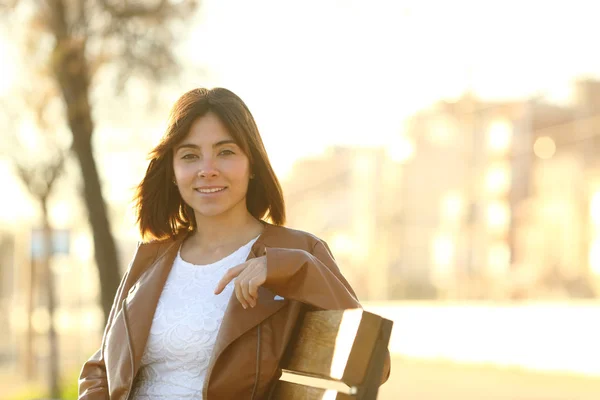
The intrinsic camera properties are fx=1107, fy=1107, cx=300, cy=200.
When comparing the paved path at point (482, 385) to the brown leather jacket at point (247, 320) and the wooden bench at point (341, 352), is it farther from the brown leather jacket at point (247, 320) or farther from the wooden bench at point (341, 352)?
the wooden bench at point (341, 352)

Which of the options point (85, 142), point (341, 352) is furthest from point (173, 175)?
point (85, 142)

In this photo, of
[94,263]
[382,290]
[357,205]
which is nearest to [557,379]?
[94,263]

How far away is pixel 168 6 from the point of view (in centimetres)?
1080

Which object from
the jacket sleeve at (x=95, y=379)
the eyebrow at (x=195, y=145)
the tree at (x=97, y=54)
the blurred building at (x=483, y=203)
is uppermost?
the blurred building at (x=483, y=203)

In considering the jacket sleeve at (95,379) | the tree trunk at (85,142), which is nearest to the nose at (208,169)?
the jacket sleeve at (95,379)

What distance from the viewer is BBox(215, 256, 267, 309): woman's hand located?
286 cm

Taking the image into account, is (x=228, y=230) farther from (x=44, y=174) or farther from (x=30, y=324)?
(x=30, y=324)

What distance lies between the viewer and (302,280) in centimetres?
289

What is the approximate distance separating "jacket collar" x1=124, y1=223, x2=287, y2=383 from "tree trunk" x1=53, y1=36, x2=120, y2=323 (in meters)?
7.46

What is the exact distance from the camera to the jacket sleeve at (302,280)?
2.85 m

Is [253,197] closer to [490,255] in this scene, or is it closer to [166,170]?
[166,170]

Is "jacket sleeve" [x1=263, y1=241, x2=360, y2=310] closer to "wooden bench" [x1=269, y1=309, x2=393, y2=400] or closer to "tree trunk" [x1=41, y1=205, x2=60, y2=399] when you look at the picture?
"wooden bench" [x1=269, y1=309, x2=393, y2=400]

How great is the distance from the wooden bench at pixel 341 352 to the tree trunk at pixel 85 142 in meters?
8.26

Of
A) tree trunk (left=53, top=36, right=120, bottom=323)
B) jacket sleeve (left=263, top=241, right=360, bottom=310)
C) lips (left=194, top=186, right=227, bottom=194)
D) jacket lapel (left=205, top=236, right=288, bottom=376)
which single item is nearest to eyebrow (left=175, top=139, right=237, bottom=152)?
lips (left=194, top=186, right=227, bottom=194)
